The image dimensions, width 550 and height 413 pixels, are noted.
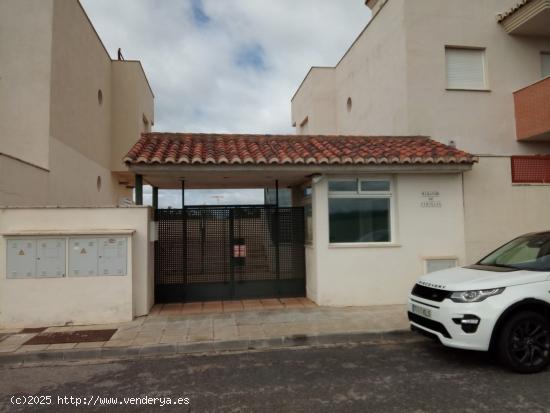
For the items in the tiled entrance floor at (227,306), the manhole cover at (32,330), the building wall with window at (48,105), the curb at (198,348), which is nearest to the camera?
the curb at (198,348)

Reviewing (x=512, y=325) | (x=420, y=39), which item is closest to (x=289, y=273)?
(x=512, y=325)

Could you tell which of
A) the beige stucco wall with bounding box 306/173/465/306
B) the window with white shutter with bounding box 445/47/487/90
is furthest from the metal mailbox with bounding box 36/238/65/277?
the window with white shutter with bounding box 445/47/487/90

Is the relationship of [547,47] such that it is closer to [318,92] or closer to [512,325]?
[318,92]

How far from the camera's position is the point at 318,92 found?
16922mm

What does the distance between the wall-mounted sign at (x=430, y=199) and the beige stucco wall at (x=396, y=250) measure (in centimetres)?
7

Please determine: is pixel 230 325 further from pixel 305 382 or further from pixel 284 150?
pixel 284 150

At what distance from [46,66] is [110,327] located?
A: 7.53m

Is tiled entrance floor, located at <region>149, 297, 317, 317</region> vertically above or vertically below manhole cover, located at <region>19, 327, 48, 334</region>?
above

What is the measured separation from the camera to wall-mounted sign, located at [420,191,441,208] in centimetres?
891

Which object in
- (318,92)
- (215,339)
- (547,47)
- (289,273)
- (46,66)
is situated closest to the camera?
(215,339)

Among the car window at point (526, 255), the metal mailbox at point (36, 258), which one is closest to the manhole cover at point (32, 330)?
the metal mailbox at point (36, 258)

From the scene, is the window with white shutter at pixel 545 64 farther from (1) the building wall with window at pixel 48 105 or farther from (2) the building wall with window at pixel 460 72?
(1) the building wall with window at pixel 48 105

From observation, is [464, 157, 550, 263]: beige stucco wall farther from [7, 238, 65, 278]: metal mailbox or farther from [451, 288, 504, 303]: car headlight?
[7, 238, 65, 278]: metal mailbox

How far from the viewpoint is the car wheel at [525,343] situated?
4.92m
